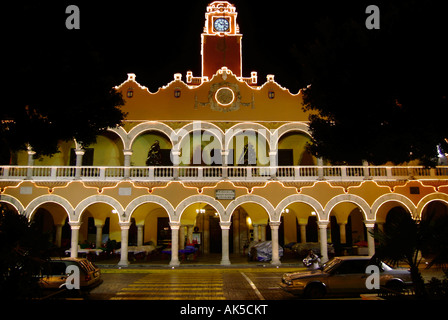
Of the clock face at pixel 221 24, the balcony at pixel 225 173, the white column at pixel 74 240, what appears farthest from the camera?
the clock face at pixel 221 24

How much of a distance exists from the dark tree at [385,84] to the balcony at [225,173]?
6790 millimetres

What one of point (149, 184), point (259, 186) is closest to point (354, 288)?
point (259, 186)

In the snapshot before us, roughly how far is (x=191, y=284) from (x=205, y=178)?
23.3 feet

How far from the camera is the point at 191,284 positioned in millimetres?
13023

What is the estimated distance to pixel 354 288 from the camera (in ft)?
33.5

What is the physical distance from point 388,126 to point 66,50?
944 centimetres

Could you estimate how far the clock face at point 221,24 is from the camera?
1089 inches

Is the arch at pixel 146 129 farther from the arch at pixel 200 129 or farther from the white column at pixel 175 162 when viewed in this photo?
the white column at pixel 175 162

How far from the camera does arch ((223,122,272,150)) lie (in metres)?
20.0

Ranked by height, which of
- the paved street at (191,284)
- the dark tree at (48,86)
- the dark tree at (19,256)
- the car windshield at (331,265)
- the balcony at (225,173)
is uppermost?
the dark tree at (48,86)

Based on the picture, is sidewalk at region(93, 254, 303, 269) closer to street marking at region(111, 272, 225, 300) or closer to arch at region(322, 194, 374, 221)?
street marking at region(111, 272, 225, 300)

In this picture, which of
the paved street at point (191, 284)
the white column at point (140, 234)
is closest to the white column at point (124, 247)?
the paved street at point (191, 284)
